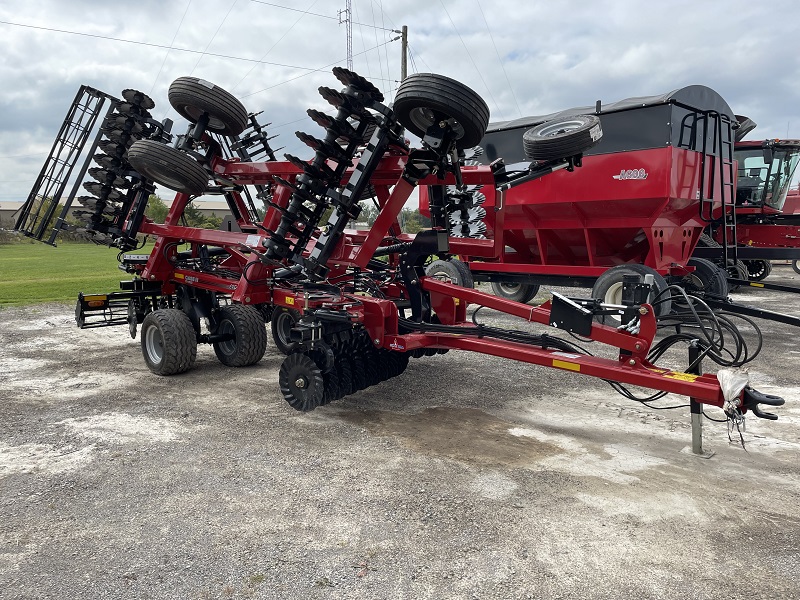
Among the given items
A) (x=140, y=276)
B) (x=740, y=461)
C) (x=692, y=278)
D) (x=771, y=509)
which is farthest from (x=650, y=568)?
(x=692, y=278)

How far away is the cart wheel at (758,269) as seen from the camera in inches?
636

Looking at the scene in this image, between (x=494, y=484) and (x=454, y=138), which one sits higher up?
(x=454, y=138)

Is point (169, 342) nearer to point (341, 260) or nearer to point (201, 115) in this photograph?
point (341, 260)

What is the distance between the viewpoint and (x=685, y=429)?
193 inches

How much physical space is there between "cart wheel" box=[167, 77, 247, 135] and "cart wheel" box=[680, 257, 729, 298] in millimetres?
6794

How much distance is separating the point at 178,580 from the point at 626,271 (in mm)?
6862

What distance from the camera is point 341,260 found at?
18.7ft

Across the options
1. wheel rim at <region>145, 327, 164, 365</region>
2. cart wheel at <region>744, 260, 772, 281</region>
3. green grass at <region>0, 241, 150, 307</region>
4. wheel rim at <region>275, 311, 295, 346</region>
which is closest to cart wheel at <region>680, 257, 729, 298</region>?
wheel rim at <region>275, 311, 295, 346</region>

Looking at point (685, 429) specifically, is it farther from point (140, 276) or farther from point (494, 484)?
point (140, 276)

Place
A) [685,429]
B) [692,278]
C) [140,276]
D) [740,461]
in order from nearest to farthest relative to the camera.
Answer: [740,461], [685,429], [140,276], [692,278]

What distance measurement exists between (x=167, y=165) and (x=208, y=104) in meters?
0.90

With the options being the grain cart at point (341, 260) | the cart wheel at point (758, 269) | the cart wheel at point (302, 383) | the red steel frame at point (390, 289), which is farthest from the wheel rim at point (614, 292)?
the cart wheel at point (758, 269)

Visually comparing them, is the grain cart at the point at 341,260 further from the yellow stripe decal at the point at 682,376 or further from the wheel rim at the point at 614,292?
the wheel rim at the point at 614,292

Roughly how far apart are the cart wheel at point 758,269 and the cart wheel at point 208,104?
48.0ft
